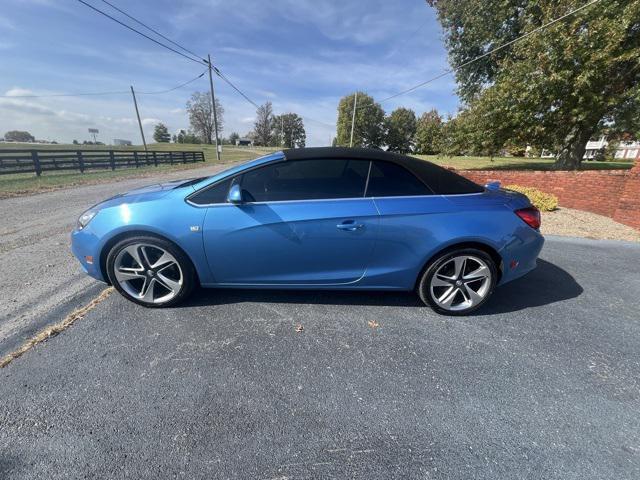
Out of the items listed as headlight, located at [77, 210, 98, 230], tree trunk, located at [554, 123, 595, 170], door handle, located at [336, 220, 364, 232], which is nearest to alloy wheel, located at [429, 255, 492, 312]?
door handle, located at [336, 220, 364, 232]

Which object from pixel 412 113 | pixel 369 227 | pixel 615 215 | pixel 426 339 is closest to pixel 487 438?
pixel 426 339

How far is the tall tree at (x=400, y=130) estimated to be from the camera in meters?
68.4

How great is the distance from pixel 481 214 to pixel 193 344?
2682 mm

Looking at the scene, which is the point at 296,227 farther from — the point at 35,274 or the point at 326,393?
the point at 35,274

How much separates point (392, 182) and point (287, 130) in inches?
3938

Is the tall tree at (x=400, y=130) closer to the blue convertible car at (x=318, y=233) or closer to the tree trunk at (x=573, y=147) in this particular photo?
the tree trunk at (x=573, y=147)

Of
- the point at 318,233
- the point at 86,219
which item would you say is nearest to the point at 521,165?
the point at 318,233

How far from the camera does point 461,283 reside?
2.68m

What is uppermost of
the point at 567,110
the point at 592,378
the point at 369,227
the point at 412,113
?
the point at 412,113

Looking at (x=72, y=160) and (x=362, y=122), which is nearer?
(x=72, y=160)

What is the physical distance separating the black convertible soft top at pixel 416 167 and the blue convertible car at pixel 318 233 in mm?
14

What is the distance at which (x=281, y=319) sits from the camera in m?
2.61

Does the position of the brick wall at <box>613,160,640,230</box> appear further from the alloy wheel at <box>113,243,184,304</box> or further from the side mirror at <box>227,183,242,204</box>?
the alloy wheel at <box>113,243,184,304</box>

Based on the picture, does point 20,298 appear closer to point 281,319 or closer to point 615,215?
point 281,319
